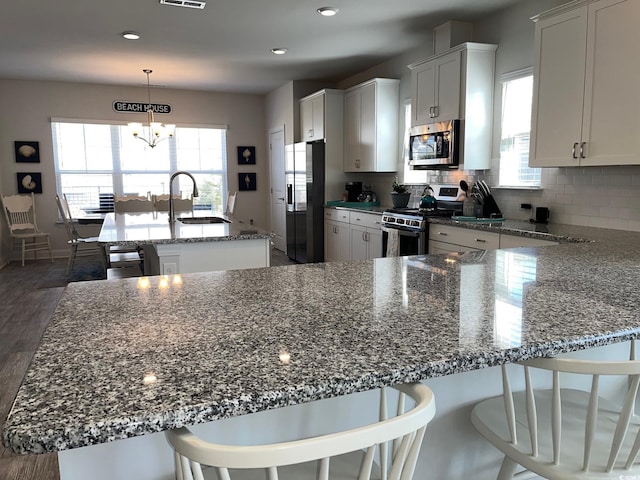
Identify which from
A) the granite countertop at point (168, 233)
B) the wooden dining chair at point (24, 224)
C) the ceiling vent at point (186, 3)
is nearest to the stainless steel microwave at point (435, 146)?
the granite countertop at point (168, 233)

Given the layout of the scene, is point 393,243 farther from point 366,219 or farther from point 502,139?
point 502,139

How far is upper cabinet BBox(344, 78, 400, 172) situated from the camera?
17.7ft

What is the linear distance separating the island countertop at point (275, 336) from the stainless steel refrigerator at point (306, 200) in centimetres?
457

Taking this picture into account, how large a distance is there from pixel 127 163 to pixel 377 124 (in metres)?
4.22

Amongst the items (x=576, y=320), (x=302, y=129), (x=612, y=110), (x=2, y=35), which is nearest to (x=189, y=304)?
(x=576, y=320)

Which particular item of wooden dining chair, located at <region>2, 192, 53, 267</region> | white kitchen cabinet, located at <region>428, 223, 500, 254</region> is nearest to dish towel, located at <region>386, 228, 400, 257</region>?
white kitchen cabinet, located at <region>428, 223, 500, 254</region>

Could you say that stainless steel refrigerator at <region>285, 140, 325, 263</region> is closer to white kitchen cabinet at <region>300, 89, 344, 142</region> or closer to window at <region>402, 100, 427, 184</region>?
white kitchen cabinet at <region>300, 89, 344, 142</region>

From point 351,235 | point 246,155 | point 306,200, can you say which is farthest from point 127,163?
point 351,235

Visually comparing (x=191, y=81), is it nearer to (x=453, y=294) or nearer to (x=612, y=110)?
(x=612, y=110)

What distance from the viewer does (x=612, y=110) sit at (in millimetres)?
2811

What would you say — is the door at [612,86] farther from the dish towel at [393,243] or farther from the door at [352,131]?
the door at [352,131]

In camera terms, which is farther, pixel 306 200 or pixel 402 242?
pixel 306 200

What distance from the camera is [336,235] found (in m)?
5.89

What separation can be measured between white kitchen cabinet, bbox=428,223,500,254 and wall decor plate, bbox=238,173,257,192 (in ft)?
15.7
